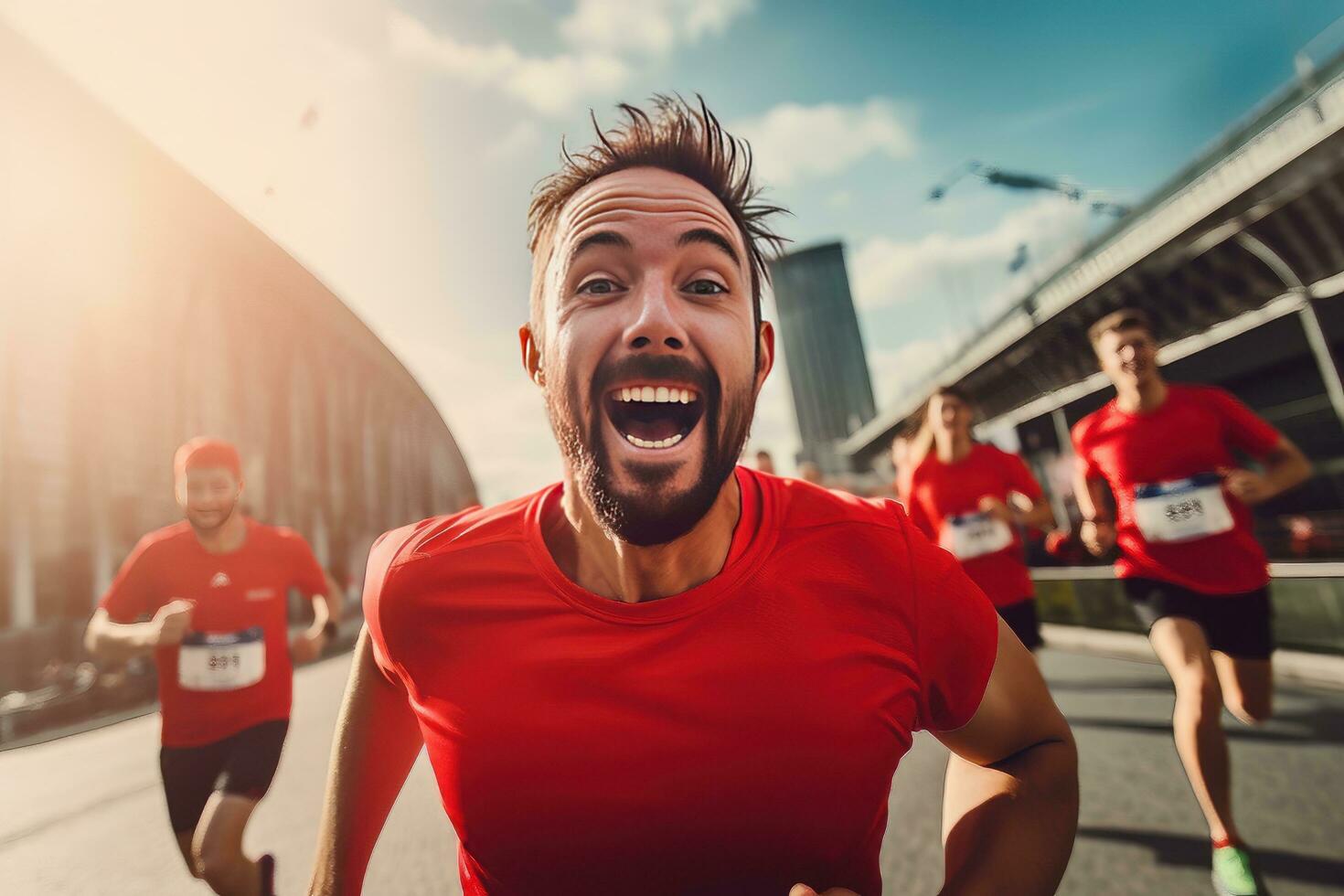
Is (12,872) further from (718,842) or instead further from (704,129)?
(704,129)

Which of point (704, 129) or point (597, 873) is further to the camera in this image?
point (704, 129)

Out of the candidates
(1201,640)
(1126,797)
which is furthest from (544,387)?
(1126,797)

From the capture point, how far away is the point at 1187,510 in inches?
119

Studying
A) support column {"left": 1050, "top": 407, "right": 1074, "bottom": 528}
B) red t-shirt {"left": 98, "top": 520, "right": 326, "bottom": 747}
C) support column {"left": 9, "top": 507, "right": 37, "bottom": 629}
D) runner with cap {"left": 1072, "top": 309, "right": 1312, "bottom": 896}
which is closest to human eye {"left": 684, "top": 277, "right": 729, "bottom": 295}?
runner with cap {"left": 1072, "top": 309, "right": 1312, "bottom": 896}

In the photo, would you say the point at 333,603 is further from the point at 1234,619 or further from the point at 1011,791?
the point at 1234,619

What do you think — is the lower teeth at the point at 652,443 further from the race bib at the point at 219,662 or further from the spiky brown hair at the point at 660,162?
the race bib at the point at 219,662

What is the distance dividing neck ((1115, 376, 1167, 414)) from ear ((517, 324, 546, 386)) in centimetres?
308

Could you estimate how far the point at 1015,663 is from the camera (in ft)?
4.04

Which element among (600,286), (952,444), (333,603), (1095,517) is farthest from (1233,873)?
(333,603)

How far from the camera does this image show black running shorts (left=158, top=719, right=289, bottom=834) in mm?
2926

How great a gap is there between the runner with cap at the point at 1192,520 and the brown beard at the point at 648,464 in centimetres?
268

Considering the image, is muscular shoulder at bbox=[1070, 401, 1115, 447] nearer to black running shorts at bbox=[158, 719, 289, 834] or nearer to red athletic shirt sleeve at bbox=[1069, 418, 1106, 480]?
red athletic shirt sleeve at bbox=[1069, 418, 1106, 480]

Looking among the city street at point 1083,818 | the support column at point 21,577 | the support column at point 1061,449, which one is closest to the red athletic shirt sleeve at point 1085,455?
the city street at point 1083,818

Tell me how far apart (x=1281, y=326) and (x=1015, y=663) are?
13.0m
